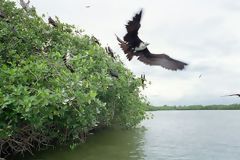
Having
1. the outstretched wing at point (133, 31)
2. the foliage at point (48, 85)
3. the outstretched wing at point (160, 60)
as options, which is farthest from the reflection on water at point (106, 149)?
the outstretched wing at point (133, 31)

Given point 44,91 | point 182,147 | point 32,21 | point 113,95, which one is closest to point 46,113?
point 44,91

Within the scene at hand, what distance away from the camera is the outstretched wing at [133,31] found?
6.98 metres

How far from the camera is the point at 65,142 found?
46.2 feet

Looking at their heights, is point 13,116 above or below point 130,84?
below

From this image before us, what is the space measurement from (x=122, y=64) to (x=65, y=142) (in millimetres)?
4560

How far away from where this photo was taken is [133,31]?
23.3 feet

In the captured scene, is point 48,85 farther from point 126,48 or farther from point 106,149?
point 106,149

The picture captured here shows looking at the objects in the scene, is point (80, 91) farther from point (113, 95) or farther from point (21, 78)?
point (113, 95)

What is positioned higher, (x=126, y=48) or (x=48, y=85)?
(x=126, y=48)

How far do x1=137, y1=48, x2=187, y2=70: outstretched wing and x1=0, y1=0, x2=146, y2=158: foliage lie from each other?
206 centimetres

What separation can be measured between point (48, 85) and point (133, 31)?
3.38 m

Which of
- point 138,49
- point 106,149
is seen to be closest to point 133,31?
point 138,49

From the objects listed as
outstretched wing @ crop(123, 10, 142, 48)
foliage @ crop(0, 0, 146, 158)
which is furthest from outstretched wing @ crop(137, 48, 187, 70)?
foliage @ crop(0, 0, 146, 158)

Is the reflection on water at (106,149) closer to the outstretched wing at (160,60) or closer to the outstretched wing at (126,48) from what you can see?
the outstretched wing at (160,60)
